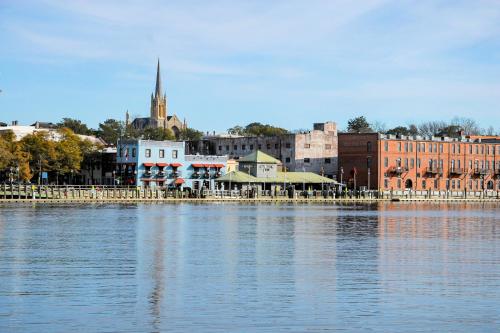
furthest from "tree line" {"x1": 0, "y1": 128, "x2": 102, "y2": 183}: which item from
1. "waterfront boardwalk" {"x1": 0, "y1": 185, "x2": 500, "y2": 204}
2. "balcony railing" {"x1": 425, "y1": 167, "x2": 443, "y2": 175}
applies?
"balcony railing" {"x1": 425, "y1": 167, "x2": 443, "y2": 175}

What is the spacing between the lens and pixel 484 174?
576 ft

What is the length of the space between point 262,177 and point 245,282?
119 metres

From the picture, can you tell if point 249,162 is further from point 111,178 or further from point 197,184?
point 111,178

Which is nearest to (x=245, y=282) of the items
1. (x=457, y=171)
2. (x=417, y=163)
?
(x=417, y=163)

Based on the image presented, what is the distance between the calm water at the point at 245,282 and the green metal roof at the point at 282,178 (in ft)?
280

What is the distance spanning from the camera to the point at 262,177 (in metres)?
155

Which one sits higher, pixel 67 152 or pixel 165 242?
pixel 67 152

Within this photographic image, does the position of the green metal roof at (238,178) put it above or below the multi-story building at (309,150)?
below

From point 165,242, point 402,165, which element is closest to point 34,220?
point 165,242

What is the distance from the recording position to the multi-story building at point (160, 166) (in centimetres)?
14838

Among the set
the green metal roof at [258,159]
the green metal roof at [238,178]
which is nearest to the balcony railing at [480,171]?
the green metal roof at [258,159]

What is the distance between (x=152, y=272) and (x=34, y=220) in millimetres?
43817

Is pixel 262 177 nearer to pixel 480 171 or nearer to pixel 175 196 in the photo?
pixel 175 196

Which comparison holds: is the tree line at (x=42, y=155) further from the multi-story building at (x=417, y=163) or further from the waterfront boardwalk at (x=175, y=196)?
the multi-story building at (x=417, y=163)
